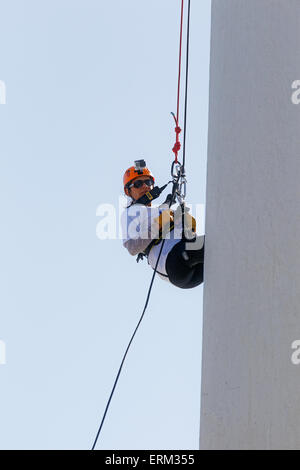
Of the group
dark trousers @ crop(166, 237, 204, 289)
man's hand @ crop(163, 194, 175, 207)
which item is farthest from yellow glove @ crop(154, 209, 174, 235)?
dark trousers @ crop(166, 237, 204, 289)

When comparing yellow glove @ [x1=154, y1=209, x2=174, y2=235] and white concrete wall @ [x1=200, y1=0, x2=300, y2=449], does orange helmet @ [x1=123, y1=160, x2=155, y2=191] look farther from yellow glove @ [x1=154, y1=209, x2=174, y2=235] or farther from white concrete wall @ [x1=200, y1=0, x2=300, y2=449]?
white concrete wall @ [x1=200, y1=0, x2=300, y2=449]

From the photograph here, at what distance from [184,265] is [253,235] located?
1.61 metres

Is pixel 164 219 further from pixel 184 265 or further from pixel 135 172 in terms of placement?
pixel 135 172

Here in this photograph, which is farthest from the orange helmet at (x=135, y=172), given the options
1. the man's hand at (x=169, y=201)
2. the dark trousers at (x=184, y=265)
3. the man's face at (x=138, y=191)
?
the dark trousers at (x=184, y=265)

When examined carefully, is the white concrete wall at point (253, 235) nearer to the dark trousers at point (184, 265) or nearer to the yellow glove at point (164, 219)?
the dark trousers at point (184, 265)

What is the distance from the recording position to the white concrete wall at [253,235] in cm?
396

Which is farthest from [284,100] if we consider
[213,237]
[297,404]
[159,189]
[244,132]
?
[159,189]

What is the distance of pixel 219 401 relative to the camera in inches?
162

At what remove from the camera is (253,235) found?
4.14m

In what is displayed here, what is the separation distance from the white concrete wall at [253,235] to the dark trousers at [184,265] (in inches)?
49.6

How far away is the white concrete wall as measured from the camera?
13.0 feet

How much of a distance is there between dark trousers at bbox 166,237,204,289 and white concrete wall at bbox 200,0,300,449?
1.26 meters

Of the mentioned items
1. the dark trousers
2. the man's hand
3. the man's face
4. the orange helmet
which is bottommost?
the dark trousers

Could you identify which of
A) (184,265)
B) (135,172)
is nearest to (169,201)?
(184,265)
